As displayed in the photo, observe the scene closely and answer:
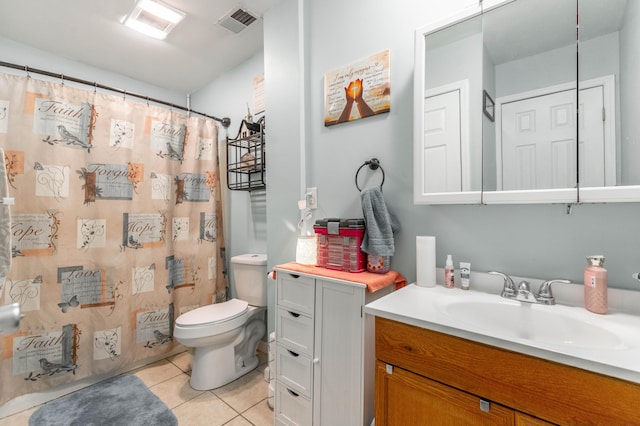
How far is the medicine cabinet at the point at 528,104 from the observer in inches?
35.9

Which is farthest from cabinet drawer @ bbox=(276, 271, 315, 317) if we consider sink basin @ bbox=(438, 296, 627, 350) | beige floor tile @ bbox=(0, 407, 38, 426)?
beige floor tile @ bbox=(0, 407, 38, 426)

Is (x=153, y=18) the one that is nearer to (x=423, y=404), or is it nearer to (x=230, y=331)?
(x=230, y=331)

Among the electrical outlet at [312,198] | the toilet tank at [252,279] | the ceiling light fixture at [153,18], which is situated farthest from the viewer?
the toilet tank at [252,279]

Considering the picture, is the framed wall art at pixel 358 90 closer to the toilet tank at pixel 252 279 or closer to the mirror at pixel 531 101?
the mirror at pixel 531 101

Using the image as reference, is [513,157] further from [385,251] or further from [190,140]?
[190,140]

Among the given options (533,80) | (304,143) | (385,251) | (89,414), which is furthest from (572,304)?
(89,414)

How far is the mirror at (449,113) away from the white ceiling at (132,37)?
1.23 metres

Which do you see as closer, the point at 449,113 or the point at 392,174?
the point at 449,113

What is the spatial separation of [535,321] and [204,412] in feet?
5.85

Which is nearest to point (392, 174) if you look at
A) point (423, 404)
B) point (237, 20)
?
point (423, 404)

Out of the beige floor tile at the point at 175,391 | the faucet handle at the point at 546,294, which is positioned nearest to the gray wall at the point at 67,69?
the beige floor tile at the point at 175,391

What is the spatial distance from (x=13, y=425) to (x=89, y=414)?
1.26 ft

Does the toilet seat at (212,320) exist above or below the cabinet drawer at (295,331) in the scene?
below

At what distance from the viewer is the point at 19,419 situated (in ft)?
5.50
